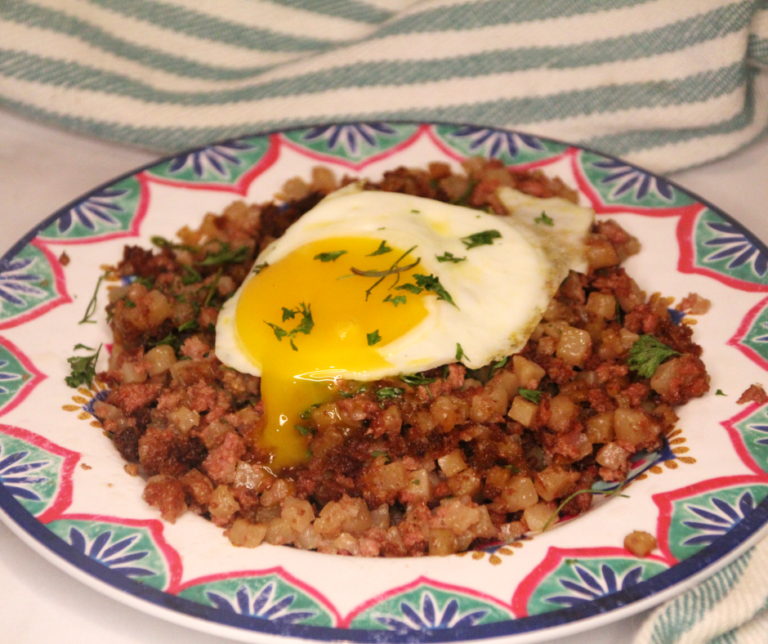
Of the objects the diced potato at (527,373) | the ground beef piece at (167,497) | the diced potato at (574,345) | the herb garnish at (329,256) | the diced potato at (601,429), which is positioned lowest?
the ground beef piece at (167,497)

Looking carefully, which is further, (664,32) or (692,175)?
(692,175)

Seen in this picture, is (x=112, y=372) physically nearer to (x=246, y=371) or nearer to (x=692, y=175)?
(x=246, y=371)

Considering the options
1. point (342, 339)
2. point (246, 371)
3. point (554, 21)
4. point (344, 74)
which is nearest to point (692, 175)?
point (554, 21)

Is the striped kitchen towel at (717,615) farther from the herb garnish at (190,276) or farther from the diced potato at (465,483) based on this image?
the herb garnish at (190,276)

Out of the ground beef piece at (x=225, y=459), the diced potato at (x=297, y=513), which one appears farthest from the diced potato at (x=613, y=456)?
the ground beef piece at (x=225, y=459)

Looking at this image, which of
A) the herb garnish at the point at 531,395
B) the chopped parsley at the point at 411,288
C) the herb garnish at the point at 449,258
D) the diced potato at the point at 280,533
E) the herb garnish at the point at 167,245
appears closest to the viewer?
the diced potato at the point at 280,533
